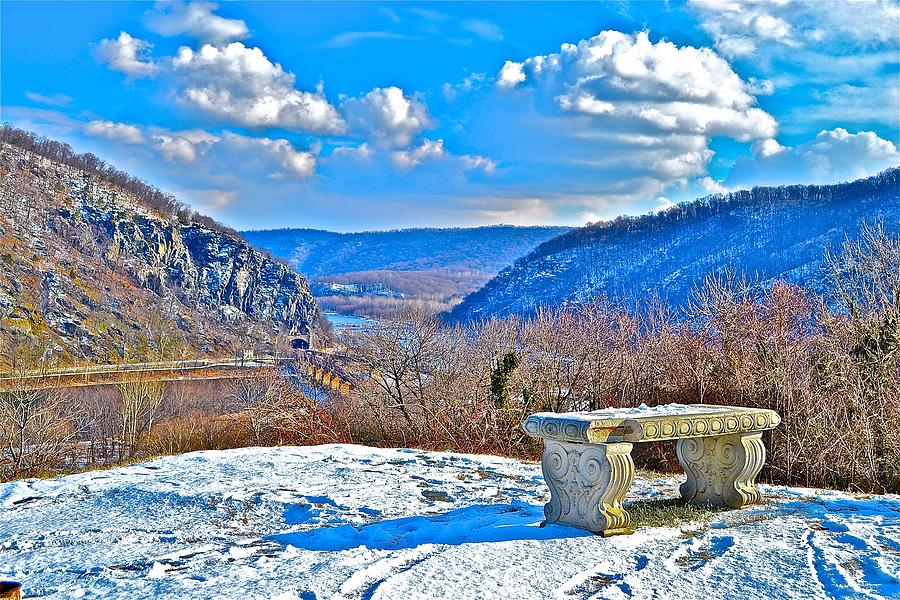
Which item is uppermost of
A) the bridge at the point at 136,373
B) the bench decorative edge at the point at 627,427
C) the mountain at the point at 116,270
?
the mountain at the point at 116,270

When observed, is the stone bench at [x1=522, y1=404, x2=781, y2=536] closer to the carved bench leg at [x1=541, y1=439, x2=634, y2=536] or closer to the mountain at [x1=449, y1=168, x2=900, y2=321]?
the carved bench leg at [x1=541, y1=439, x2=634, y2=536]

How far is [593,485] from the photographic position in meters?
5.72

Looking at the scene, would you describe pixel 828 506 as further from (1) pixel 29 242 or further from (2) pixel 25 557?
(1) pixel 29 242

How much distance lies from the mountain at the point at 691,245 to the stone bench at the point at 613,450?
55.5 m

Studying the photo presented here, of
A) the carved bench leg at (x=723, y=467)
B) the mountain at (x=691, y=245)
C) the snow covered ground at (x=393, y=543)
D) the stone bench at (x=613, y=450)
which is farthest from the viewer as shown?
the mountain at (x=691, y=245)

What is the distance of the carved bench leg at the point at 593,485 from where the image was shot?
567 cm

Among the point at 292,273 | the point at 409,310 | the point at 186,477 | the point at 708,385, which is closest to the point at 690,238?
the point at 292,273

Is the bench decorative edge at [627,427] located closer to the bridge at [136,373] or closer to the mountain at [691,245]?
the bridge at [136,373]

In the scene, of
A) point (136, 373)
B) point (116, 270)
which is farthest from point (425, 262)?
point (136, 373)

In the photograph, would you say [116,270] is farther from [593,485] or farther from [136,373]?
[593,485]

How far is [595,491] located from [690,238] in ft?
281

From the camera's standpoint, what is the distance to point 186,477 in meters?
8.16

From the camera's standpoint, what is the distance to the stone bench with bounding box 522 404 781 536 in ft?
18.7

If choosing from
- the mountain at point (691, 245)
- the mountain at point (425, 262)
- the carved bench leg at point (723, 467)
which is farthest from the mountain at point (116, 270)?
the carved bench leg at point (723, 467)
